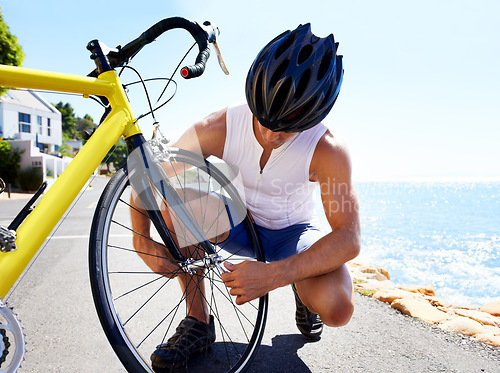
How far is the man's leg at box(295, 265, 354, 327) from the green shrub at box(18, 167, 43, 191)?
23751 mm

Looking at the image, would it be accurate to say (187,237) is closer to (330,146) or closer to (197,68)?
(197,68)

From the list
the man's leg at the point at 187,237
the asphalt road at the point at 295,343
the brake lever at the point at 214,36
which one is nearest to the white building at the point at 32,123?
the asphalt road at the point at 295,343

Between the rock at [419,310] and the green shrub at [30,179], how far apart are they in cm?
2344

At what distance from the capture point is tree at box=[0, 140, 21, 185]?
22219 millimetres

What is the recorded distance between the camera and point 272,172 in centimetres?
241

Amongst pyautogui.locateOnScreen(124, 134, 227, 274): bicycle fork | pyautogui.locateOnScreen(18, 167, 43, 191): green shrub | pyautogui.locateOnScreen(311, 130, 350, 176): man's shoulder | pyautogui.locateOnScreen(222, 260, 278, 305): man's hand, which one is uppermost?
pyautogui.locateOnScreen(311, 130, 350, 176): man's shoulder

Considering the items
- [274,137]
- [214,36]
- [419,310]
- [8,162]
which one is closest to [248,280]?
[274,137]

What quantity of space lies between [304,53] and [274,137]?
0.51 meters

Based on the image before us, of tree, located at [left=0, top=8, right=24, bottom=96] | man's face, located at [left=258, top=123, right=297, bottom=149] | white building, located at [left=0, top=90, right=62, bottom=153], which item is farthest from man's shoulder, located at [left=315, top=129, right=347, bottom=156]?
white building, located at [left=0, top=90, right=62, bottom=153]

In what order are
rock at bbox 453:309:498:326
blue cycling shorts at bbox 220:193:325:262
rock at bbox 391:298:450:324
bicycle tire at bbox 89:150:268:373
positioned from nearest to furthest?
bicycle tire at bbox 89:150:268:373
blue cycling shorts at bbox 220:193:325:262
rock at bbox 391:298:450:324
rock at bbox 453:309:498:326

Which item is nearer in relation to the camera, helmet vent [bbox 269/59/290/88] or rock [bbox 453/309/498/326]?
helmet vent [bbox 269/59/290/88]

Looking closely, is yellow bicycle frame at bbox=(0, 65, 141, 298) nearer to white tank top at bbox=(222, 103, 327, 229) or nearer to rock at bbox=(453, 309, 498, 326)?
white tank top at bbox=(222, 103, 327, 229)

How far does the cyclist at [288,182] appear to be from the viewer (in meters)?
2.00

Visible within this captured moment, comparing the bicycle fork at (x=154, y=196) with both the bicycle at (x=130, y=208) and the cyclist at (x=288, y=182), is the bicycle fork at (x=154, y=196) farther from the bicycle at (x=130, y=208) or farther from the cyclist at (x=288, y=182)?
the cyclist at (x=288, y=182)
